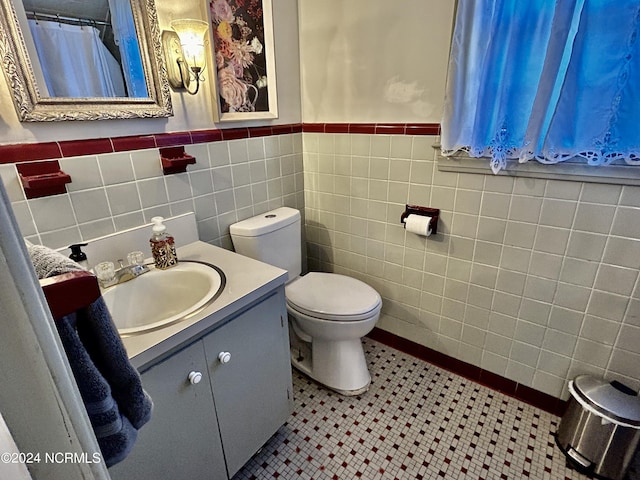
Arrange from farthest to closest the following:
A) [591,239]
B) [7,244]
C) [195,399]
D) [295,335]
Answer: [295,335] < [591,239] < [195,399] < [7,244]

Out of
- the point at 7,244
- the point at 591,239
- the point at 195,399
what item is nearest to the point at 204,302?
the point at 195,399

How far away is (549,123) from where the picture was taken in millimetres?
1137

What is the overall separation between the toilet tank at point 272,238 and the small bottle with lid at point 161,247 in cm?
38

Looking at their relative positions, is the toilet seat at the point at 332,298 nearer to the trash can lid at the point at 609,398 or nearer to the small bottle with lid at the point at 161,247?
the small bottle with lid at the point at 161,247

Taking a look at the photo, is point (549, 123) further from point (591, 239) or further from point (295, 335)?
point (295, 335)

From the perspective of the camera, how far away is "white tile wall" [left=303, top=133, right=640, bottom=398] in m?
1.22

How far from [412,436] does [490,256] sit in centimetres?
85

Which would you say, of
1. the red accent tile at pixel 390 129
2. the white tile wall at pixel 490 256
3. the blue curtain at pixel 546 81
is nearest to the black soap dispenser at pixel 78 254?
the white tile wall at pixel 490 256

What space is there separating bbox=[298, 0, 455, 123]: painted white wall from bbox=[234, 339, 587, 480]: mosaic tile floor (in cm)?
130

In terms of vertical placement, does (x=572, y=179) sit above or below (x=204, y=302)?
above

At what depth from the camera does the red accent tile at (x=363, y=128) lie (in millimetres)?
1599

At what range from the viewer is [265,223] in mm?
1576

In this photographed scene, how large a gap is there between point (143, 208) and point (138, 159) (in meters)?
0.18

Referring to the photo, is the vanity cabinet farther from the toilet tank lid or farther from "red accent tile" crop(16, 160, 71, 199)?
"red accent tile" crop(16, 160, 71, 199)
